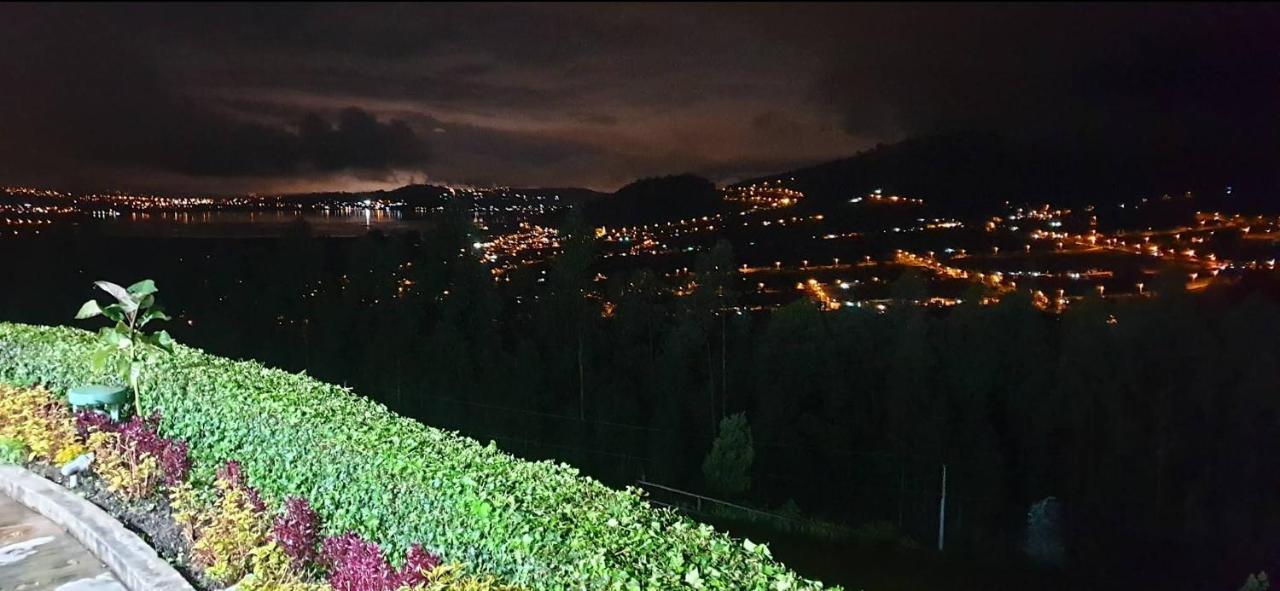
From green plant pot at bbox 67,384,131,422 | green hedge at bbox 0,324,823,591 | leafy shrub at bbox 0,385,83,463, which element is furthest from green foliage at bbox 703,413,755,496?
green plant pot at bbox 67,384,131,422

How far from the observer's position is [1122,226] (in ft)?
112

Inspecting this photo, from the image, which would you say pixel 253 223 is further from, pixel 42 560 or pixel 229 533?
pixel 229 533

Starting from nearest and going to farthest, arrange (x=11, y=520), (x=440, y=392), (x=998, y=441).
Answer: (x=11, y=520) < (x=998, y=441) < (x=440, y=392)

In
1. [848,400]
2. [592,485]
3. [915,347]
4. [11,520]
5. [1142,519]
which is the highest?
[592,485]

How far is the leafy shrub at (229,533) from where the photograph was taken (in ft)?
12.4

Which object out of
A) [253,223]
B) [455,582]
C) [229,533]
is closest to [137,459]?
[229,533]

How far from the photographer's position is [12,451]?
17.7 ft

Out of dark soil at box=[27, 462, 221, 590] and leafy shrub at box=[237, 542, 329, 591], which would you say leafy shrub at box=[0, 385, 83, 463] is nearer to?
dark soil at box=[27, 462, 221, 590]

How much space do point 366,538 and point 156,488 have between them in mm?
1728

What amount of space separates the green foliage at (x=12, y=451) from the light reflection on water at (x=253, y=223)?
824 inches

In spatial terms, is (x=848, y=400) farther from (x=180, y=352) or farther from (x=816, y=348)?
(x=180, y=352)

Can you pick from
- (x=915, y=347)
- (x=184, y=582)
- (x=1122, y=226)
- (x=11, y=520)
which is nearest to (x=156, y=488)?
(x=11, y=520)

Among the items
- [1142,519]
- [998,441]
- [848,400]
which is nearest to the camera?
[1142,519]

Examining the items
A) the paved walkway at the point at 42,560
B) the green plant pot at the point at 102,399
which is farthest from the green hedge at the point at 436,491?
the paved walkway at the point at 42,560
